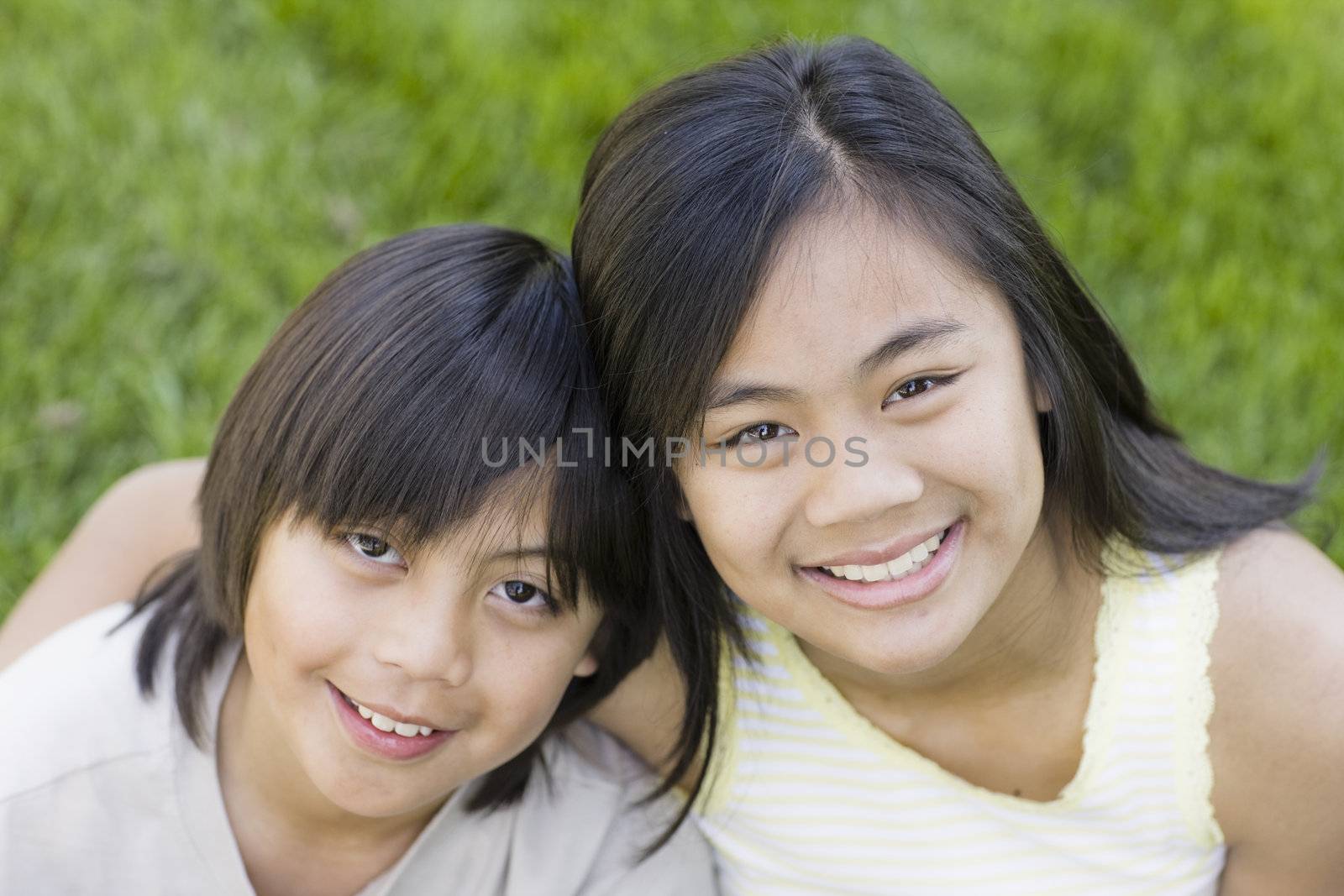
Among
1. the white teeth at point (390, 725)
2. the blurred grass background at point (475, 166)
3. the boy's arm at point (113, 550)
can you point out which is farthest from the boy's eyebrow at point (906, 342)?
the blurred grass background at point (475, 166)

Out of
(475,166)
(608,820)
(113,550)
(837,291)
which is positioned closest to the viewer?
(837,291)

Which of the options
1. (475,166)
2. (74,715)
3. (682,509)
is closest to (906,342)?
(682,509)

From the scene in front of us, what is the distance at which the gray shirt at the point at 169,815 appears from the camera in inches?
71.8

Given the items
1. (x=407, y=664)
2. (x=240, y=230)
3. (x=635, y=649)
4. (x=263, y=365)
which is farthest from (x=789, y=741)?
(x=240, y=230)

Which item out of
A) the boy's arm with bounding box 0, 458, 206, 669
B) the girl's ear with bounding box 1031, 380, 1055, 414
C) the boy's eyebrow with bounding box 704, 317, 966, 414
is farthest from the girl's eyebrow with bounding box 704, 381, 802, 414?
the boy's arm with bounding box 0, 458, 206, 669

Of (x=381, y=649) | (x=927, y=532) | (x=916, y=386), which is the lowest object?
(x=381, y=649)

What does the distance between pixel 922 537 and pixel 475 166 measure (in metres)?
1.84

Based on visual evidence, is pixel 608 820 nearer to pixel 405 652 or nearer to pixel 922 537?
pixel 405 652

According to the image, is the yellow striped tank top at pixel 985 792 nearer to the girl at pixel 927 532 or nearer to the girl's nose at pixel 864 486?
the girl at pixel 927 532

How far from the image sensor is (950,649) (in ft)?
5.46

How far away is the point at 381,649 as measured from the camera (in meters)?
1.64

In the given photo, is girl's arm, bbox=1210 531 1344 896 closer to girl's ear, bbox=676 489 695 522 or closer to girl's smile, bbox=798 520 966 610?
girl's smile, bbox=798 520 966 610

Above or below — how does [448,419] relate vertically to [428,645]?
above

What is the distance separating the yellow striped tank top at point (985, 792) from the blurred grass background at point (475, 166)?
0.85m
